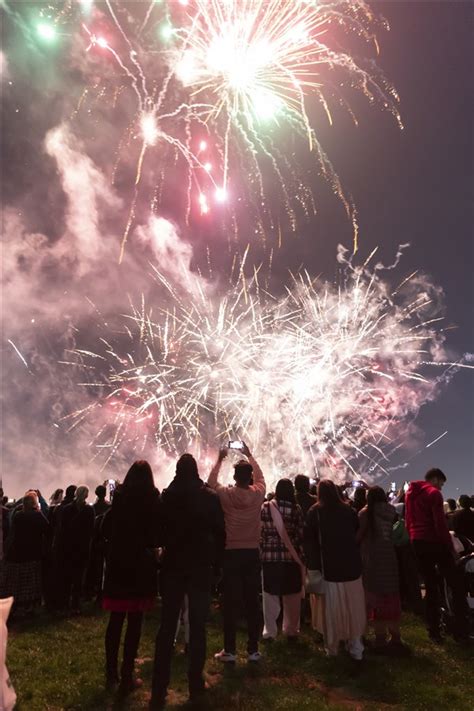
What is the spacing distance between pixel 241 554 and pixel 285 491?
70.3 inches

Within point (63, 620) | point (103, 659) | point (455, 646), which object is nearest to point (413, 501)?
point (455, 646)

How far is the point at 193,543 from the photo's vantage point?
19.1 ft

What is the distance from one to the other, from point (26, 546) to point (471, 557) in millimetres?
8551

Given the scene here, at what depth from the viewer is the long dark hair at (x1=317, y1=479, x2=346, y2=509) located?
24.1 ft

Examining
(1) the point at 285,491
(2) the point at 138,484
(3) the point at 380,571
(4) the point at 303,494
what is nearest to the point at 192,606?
(2) the point at 138,484

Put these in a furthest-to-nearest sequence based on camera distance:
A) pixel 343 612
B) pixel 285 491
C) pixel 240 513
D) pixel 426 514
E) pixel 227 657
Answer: pixel 285 491 → pixel 426 514 → pixel 240 513 → pixel 343 612 → pixel 227 657

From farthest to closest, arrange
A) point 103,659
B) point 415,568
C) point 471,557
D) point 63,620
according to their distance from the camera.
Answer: point 415,568 < point 63,620 < point 471,557 < point 103,659

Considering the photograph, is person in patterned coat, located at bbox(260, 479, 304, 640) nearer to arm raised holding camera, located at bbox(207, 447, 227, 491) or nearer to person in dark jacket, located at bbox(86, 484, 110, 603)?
arm raised holding camera, located at bbox(207, 447, 227, 491)

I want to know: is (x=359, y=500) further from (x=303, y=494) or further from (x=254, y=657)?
(x=254, y=657)

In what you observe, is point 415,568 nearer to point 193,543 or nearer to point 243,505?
point 243,505

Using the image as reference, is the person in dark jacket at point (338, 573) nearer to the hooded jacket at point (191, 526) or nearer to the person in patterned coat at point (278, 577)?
the person in patterned coat at point (278, 577)

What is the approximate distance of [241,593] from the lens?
732 cm

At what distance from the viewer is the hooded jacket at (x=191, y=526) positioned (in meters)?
5.76

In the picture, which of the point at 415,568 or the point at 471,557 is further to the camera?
the point at 415,568
